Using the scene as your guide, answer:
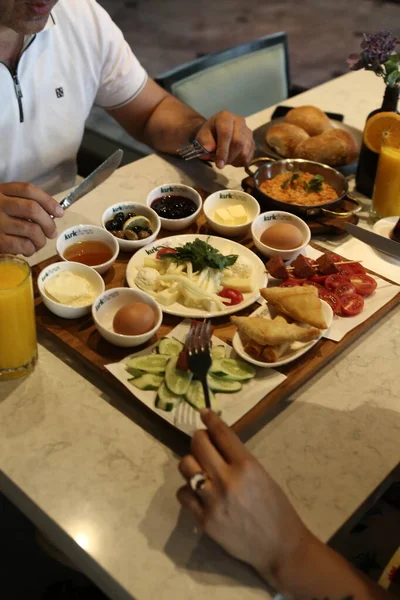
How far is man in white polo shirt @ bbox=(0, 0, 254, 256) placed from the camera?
5.86 feet

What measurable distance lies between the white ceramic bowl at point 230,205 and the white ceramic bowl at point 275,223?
0.03 metres

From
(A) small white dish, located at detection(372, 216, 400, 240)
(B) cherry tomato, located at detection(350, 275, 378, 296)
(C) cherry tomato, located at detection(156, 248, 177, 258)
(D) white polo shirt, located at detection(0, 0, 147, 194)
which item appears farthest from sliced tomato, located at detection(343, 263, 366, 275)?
(D) white polo shirt, located at detection(0, 0, 147, 194)

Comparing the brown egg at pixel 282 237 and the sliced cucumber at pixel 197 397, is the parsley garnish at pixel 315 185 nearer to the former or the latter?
the brown egg at pixel 282 237

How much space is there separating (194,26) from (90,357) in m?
5.74

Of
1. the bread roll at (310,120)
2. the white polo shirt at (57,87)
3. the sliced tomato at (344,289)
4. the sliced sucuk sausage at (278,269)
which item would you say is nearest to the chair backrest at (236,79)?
the white polo shirt at (57,87)

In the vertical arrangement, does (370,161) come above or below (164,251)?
above

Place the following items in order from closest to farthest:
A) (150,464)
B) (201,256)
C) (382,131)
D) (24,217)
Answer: (150,464) < (24,217) < (201,256) < (382,131)

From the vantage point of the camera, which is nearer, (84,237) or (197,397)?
(197,397)

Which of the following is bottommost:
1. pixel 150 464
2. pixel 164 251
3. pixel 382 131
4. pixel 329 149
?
pixel 150 464

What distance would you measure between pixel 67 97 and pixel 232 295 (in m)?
0.97

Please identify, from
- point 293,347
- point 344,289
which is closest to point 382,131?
point 344,289

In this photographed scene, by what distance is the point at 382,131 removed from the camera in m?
1.85

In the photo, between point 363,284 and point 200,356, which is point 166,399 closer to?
point 200,356

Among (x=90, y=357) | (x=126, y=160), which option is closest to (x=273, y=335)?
(x=90, y=357)
